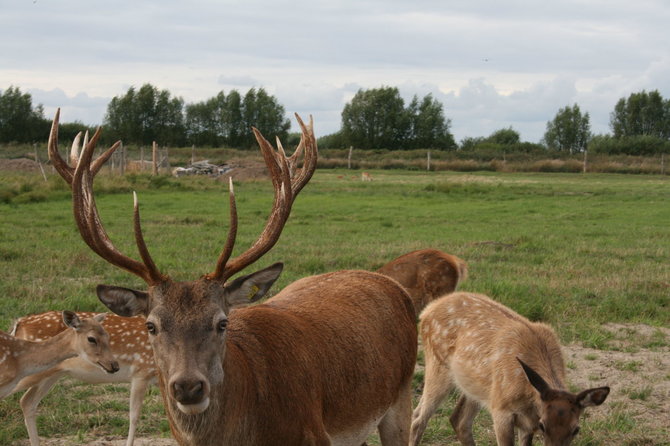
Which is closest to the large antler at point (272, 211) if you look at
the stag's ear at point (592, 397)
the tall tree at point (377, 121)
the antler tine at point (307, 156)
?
the antler tine at point (307, 156)

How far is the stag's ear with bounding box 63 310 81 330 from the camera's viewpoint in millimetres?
6277

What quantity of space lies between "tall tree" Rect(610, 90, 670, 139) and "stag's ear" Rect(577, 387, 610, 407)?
76144 millimetres

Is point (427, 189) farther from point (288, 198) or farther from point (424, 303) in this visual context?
point (288, 198)

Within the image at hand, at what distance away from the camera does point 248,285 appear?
12.9 ft

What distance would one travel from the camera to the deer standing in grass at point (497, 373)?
16.5ft

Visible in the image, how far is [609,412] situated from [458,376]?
1278mm

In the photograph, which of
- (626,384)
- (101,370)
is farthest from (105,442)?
(626,384)

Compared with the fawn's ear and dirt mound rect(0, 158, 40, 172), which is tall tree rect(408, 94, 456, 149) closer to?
dirt mound rect(0, 158, 40, 172)

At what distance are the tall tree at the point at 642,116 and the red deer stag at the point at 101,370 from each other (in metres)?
75.8

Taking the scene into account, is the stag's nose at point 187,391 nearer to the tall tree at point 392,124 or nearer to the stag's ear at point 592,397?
the stag's ear at point 592,397

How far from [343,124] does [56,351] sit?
6583 centimetres

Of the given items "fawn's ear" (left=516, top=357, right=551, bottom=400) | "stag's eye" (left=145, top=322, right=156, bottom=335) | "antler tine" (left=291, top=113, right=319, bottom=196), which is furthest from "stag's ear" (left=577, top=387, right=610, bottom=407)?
"stag's eye" (left=145, top=322, right=156, bottom=335)

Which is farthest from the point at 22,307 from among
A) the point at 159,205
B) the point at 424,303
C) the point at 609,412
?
the point at 159,205

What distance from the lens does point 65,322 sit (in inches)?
248
